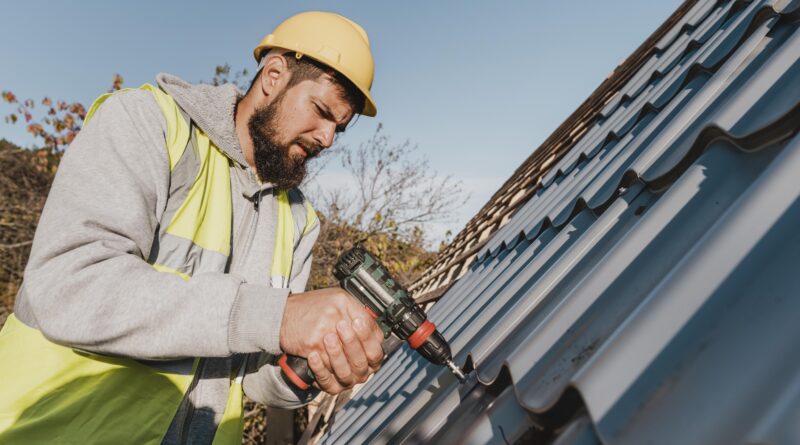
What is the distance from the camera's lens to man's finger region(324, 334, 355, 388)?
1.64 m

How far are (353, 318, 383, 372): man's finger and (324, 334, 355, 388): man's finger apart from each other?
0.08 metres

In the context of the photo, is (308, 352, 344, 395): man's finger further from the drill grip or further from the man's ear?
the man's ear

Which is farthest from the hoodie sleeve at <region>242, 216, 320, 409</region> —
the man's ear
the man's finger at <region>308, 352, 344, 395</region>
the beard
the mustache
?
the man's ear

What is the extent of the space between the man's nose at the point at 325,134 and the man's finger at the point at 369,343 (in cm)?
151

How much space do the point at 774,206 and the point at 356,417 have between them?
248 cm

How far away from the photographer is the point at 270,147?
2707 millimetres

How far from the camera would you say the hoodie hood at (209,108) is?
7.29ft

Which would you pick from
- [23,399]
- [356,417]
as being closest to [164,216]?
[23,399]

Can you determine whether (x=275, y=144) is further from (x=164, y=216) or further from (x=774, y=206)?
(x=774, y=206)

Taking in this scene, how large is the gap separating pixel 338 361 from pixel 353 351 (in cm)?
7

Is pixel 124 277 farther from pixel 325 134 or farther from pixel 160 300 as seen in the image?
pixel 325 134

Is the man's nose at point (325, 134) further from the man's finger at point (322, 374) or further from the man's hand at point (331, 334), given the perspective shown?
the man's finger at point (322, 374)

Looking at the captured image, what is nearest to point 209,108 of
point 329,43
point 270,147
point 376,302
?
point 270,147

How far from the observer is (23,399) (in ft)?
5.43
